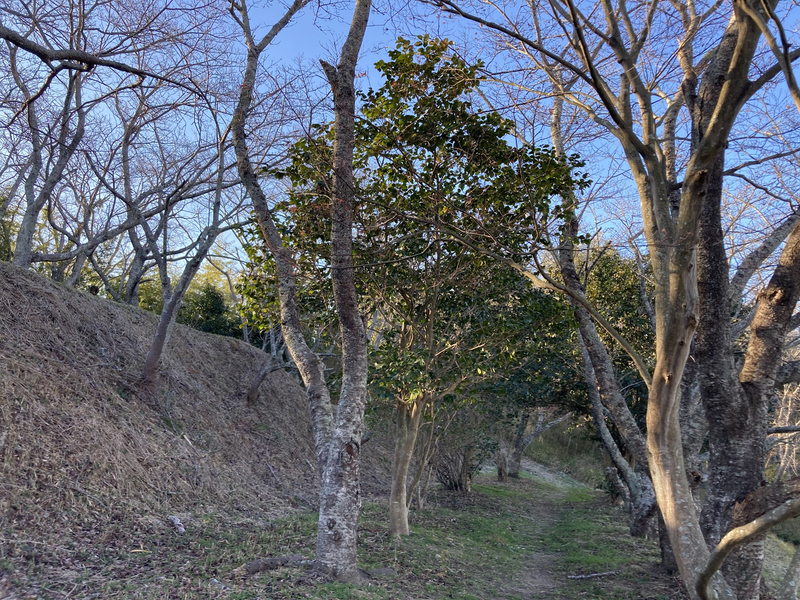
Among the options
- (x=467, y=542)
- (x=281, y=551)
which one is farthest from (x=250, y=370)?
(x=281, y=551)

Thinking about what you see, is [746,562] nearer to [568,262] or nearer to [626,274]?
[568,262]

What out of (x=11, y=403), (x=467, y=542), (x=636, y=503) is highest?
(x=11, y=403)

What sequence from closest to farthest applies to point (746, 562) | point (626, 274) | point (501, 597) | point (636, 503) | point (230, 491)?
point (746, 562) → point (501, 597) → point (230, 491) → point (636, 503) → point (626, 274)

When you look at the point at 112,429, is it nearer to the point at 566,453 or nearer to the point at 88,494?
the point at 88,494

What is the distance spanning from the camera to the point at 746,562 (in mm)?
4613

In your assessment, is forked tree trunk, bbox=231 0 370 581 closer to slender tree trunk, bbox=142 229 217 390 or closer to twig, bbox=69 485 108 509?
slender tree trunk, bbox=142 229 217 390

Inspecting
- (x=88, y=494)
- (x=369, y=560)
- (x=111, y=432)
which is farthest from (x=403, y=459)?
(x=88, y=494)

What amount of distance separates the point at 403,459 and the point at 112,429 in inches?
182

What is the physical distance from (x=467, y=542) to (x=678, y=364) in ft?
22.6

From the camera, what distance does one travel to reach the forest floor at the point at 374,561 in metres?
4.67

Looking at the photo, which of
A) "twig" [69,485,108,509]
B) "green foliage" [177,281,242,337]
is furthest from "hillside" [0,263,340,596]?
"green foliage" [177,281,242,337]

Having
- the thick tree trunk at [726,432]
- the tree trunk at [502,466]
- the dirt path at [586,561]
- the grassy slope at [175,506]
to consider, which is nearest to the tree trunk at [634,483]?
the dirt path at [586,561]

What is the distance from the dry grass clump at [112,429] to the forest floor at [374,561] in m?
0.64

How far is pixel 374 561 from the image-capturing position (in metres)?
6.84
